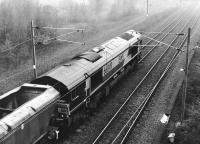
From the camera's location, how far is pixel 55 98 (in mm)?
18797

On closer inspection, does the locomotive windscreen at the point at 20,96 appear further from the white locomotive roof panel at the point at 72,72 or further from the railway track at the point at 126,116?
the railway track at the point at 126,116

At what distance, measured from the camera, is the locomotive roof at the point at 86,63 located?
66.4 feet

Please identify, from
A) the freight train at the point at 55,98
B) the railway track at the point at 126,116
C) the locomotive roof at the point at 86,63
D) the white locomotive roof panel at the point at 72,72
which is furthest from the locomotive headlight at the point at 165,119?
the white locomotive roof panel at the point at 72,72

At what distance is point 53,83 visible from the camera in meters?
19.8

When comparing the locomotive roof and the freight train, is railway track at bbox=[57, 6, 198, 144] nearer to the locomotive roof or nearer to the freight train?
the freight train

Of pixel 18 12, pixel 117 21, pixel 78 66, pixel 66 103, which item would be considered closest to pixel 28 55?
pixel 18 12

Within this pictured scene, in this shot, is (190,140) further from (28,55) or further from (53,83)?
(28,55)

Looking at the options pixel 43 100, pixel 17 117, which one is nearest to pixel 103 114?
pixel 43 100

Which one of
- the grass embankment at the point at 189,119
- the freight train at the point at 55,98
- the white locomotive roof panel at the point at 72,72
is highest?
the white locomotive roof panel at the point at 72,72

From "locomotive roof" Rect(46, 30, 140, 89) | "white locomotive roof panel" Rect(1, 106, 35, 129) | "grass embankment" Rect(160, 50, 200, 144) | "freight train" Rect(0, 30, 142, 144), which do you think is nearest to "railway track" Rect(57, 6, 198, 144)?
"freight train" Rect(0, 30, 142, 144)

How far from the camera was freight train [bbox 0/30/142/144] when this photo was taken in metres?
16.4

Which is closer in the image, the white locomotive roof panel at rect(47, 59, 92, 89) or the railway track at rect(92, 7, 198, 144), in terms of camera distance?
the white locomotive roof panel at rect(47, 59, 92, 89)

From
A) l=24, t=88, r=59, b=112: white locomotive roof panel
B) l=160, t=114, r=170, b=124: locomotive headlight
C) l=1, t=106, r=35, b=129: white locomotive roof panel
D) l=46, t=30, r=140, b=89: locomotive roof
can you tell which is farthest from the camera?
l=160, t=114, r=170, b=124: locomotive headlight

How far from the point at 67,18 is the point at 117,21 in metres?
12.0
